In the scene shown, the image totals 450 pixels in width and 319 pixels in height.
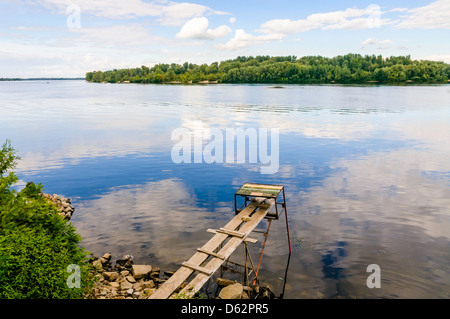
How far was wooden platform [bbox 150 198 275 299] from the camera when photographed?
40.0ft

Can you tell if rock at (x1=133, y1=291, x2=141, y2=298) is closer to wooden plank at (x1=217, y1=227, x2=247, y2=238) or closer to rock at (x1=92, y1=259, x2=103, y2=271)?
rock at (x1=92, y1=259, x2=103, y2=271)

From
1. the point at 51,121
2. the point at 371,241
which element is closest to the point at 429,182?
the point at 371,241

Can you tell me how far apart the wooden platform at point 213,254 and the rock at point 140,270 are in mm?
2271

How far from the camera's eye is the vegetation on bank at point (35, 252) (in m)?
9.74

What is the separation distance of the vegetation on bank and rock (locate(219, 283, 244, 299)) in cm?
543

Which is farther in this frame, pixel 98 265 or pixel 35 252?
pixel 98 265

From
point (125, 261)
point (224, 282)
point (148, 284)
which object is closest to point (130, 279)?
point (148, 284)

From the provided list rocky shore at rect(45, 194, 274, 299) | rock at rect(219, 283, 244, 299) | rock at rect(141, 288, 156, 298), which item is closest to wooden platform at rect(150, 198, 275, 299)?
rocky shore at rect(45, 194, 274, 299)

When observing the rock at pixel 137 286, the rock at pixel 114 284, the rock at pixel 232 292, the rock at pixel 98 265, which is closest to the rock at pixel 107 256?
the rock at pixel 98 265

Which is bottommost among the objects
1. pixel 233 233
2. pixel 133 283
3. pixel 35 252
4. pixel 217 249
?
pixel 133 283

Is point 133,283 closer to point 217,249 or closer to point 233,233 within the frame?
point 217,249

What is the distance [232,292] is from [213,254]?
1756 millimetres

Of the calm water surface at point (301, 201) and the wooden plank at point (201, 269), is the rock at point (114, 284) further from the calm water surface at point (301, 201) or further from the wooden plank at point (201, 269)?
the wooden plank at point (201, 269)

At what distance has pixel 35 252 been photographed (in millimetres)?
10477
